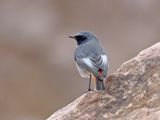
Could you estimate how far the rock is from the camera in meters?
9.37

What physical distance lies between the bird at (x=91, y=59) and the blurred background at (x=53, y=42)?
35.8 feet

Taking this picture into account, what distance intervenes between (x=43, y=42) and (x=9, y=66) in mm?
2651

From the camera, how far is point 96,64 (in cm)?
1079

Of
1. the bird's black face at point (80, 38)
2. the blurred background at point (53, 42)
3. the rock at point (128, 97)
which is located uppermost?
the bird's black face at point (80, 38)

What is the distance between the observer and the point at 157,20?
29750mm

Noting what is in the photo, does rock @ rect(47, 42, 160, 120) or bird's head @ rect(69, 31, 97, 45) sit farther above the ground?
bird's head @ rect(69, 31, 97, 45)

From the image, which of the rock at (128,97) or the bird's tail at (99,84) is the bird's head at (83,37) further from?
the rock at (128,97)

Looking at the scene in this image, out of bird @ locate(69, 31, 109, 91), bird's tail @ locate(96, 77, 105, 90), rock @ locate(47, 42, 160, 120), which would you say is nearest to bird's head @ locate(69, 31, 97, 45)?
bird @ locate(69, 31, 109, 91)

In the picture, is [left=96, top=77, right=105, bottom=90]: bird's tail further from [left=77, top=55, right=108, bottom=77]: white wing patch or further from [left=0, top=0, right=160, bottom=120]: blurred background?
[left=0, top=0, right=160, bottom=120]: blurred background

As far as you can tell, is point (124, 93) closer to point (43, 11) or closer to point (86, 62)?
point (86, 62)

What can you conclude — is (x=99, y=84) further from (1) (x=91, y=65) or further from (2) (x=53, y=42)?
(2) (x=53, y=42)

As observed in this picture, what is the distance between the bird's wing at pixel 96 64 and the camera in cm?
1054

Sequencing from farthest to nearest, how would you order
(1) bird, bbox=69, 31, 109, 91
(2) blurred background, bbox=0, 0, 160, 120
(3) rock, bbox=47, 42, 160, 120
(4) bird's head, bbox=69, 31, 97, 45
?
(2) blurred background, bbox=0, 0, 160, 120, (4) bird's head, bbox=69, 31, 97, 45, (1) bird, bbox=69, 31, 109, 91, (3) rock, bbox=47, 42, 160, 120

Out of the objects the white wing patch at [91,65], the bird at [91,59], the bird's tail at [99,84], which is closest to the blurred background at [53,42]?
the bird at [91,59]
